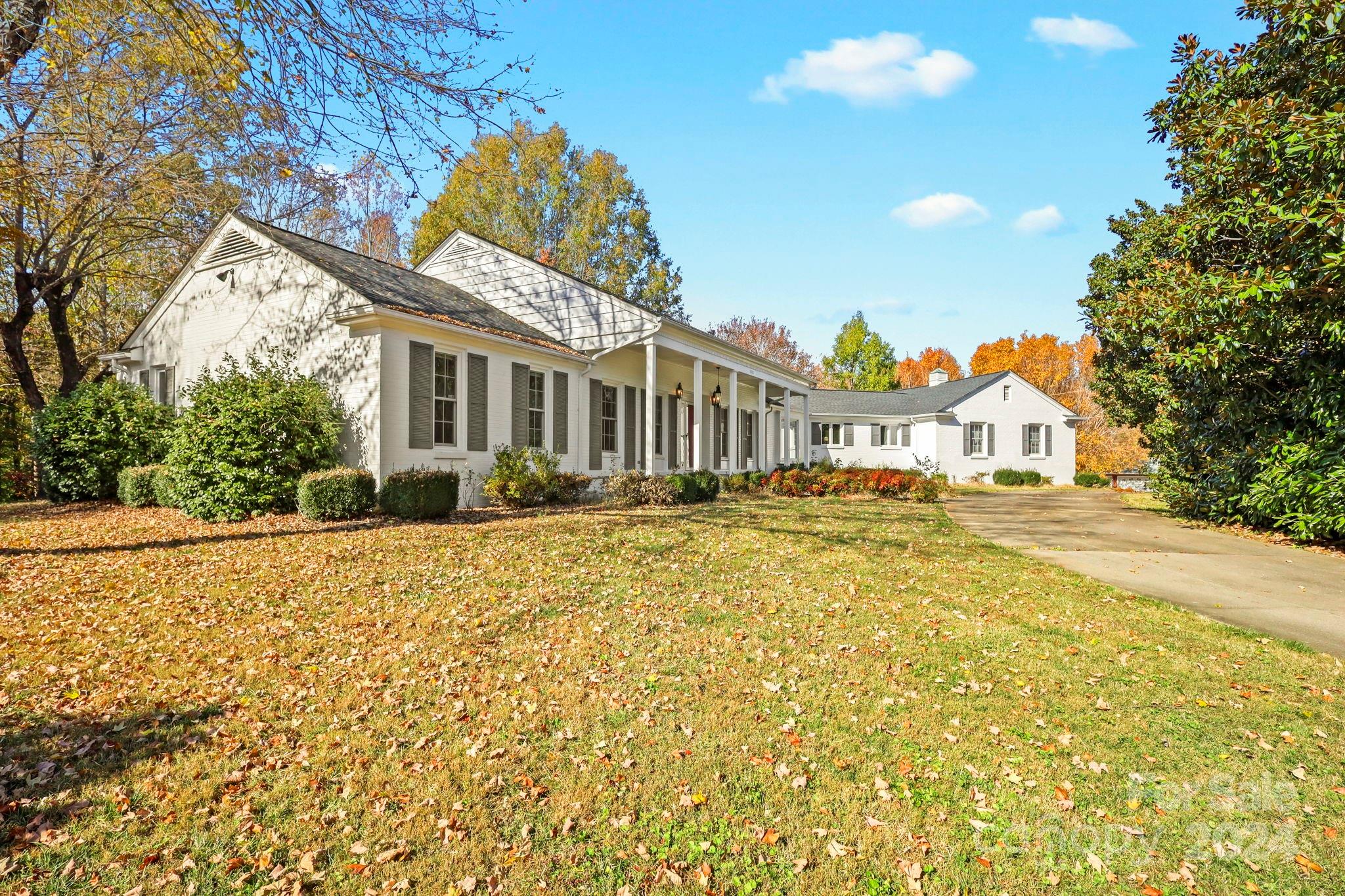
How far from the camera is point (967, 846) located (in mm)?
3109

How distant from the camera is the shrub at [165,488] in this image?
12.4 metres

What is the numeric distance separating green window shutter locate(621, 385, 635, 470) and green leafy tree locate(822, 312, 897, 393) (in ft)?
104

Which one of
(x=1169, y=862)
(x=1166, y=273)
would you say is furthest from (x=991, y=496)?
(x=1169, y=862)

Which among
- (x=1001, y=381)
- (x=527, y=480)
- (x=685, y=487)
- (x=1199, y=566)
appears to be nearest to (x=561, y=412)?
(x=527, y=480)

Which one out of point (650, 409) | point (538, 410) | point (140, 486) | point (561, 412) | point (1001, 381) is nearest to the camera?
point (140, 486)

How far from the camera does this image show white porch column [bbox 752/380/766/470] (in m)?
20.6

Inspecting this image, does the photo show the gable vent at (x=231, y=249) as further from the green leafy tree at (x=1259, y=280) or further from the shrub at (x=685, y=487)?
the green leafy tree at (x=1259, y=280)

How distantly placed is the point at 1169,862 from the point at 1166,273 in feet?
34.4

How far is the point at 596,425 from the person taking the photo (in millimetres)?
16875

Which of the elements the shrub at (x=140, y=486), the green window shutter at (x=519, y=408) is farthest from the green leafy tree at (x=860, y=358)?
the shrub at (x=140, y=486)

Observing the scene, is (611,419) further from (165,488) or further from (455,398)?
(165,488)

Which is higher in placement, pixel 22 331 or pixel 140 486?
pixel 22 331

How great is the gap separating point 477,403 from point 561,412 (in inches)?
102

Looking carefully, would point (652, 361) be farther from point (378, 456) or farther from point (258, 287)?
point (258, 287)
